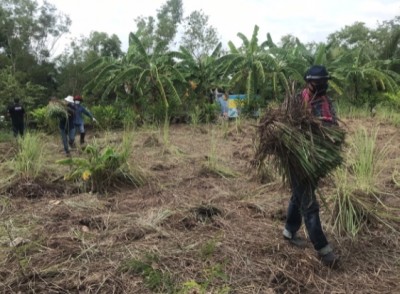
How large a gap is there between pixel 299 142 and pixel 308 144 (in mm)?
77

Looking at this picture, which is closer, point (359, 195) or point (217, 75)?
point (359, 195)

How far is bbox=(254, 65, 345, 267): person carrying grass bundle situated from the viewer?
3.29 m

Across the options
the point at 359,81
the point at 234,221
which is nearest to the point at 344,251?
the point at 234,221

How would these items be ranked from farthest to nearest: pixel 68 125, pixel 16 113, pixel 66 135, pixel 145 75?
pixel 145 75 → pixel 16 113 → pixel 68 125 → pixel 66 135

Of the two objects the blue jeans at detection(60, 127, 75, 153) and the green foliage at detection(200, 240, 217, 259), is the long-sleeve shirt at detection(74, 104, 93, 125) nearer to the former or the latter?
the blue jeans at detection(60, 127, 75, 153)

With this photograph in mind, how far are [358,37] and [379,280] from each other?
3674 cm

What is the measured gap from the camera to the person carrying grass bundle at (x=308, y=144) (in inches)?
129

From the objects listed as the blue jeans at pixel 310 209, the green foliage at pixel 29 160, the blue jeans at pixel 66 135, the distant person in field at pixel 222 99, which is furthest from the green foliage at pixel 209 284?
the distant person in field at pixel 222 99

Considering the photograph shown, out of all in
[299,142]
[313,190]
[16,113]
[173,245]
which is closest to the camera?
[299,142]

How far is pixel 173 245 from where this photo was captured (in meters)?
3.55

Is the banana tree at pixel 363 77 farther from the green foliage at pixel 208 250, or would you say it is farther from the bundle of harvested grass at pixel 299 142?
the green foliage at pixel 208 250

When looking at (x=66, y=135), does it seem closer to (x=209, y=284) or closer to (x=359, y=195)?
(x=359, y=195)

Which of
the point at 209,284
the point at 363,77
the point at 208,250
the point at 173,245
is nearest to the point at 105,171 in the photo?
the point at 173,245

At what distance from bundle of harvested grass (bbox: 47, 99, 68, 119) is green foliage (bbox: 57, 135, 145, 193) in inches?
126
